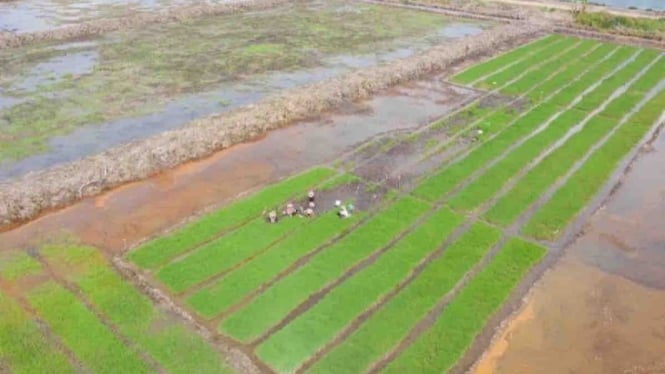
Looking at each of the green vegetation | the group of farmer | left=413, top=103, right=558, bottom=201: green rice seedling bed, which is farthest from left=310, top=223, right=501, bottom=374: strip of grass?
the green vegetation

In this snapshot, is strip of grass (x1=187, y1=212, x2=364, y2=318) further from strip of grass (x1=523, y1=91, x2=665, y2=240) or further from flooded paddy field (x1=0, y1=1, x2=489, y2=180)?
flooded paddy field (x1=0, y1=1, x2=489, y2=180)

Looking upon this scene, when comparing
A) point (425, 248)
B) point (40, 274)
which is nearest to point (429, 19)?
point (425, 248)

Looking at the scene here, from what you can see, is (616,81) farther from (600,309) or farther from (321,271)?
(321,271)

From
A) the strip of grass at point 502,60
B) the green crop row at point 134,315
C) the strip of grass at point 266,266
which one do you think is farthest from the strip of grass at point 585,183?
the green crop row at point 134,315

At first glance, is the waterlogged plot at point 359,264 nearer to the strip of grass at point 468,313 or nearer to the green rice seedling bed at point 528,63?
the strip of grass at point 468,313

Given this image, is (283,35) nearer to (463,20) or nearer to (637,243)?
(463,20)
